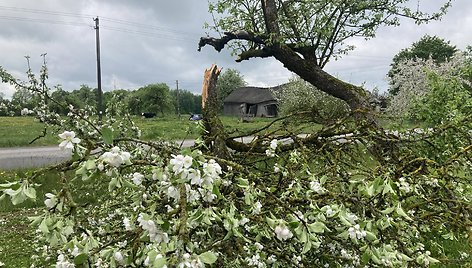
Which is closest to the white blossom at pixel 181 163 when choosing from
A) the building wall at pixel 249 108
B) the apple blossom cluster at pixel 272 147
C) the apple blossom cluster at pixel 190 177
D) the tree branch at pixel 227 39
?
the apple blossom cluster at pixel 190 177

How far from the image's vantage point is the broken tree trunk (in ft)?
11.4

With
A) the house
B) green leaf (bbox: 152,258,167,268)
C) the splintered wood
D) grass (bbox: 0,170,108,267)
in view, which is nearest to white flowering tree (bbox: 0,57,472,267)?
green leaf (bbox: 152,258,167,268)

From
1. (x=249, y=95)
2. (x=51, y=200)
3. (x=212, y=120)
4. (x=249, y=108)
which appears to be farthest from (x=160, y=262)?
(x=249, y=95)

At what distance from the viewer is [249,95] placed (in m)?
67.8

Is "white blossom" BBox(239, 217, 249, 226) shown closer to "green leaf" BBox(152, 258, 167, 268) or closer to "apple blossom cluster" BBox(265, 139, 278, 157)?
"green leaf" BBox(152, 258, 167, 268)

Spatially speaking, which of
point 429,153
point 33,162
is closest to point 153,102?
point 33,162

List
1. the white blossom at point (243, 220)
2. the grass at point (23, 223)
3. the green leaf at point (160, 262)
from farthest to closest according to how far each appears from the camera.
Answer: the grass at point (23, 223) < the white blossom at point (243, 220) < the green leaf at point (160, 262)

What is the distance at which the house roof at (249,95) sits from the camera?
64475mm

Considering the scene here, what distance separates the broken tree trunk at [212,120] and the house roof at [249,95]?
2318 inches

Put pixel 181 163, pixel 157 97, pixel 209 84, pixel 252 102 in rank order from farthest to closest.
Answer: pixel 252 102, pixel 157 97, pixel 209 84, pixel 181 163

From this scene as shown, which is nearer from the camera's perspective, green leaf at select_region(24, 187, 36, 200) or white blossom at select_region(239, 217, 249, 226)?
green leaf at select_region(24, 187, 36, 200)

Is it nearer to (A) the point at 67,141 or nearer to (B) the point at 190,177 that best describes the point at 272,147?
(B) the point at 190,177

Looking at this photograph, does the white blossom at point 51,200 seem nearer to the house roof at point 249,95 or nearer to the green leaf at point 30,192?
the green leaf at point 30,192

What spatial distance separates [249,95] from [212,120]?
Result: 64410mm
